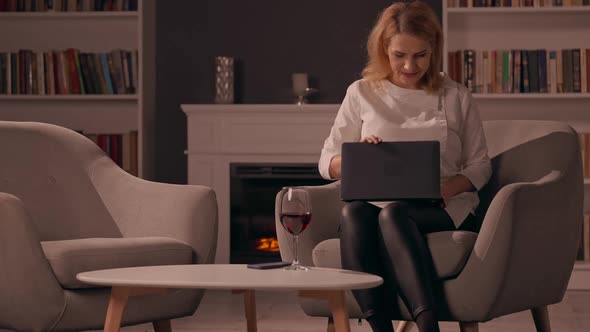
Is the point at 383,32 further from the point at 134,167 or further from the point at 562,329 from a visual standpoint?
the point at 134,167

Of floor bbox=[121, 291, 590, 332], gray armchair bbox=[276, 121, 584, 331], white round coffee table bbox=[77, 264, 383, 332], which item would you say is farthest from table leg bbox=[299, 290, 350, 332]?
floor bbox=[121, 291, 590, 332]

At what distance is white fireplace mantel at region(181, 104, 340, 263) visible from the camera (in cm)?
544

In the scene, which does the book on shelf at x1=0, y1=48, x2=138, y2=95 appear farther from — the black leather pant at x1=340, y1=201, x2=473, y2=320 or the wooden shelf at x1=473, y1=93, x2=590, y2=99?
the black leather pant at x1=340, y1=201, x2=473, y2=320

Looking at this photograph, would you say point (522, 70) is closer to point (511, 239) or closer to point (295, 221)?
point (511, 239)

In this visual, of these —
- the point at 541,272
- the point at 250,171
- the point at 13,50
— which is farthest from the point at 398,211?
the point at 13,50

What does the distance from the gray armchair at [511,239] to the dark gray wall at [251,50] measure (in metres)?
2.66

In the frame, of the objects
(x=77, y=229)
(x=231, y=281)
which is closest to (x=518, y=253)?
(x=231, y=281)

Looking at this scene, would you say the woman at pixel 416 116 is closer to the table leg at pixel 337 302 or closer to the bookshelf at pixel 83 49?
the table leg at pixel 337 302

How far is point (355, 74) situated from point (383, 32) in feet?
8.91

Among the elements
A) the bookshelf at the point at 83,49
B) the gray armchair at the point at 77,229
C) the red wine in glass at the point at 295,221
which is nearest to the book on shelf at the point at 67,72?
the bookshelf at the point at 83,49

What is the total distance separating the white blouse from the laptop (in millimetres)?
255

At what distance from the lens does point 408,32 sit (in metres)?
3.04

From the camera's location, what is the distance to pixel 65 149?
3.42 m

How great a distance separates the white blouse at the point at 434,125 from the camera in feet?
10.00
